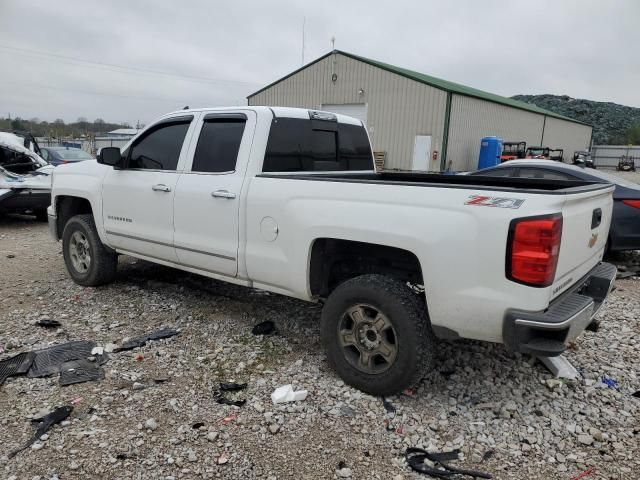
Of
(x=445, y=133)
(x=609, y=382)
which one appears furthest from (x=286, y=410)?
(x=445, y=133)

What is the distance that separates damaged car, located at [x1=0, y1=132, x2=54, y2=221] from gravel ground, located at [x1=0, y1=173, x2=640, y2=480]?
591 cm

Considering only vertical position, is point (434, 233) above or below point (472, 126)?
below

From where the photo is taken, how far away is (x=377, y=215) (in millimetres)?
3156

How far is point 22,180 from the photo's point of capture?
392 inches

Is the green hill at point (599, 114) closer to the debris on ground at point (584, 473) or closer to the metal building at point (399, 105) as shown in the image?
the metal building at point (399, 105)

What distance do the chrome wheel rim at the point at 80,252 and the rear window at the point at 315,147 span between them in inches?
112

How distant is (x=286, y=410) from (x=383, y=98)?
71.1 ft

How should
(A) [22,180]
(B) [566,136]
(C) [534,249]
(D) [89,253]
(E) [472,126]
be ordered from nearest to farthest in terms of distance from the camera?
(C) [534,249] < (D) [89,253] < (A) [22,180] < (E) [472,126] < (B) [566,136]

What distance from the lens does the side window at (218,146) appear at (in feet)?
13.7

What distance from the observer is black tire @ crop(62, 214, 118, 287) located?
5492 mm

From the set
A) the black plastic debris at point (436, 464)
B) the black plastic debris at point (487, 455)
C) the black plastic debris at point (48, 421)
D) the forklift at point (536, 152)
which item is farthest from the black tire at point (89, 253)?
the forklift at point (536, 152)

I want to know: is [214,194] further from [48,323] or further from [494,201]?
[494,201]

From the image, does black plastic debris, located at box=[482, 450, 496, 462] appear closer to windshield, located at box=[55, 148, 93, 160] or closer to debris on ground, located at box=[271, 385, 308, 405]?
debris on ground, located at box=[271, 385, 308, 405]

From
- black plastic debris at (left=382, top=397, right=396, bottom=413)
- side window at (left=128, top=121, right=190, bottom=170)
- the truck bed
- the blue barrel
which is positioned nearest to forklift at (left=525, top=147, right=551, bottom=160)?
the blue barrel
